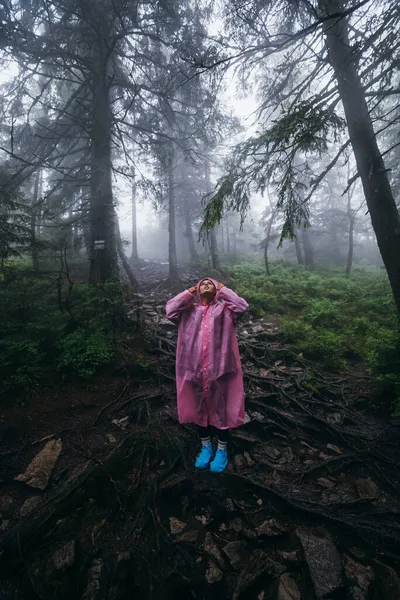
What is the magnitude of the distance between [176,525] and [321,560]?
150 centimetres

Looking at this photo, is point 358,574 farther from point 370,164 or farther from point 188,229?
point 188,229

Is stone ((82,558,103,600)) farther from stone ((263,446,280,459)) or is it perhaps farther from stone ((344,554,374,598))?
stone ((263,446,280,459))

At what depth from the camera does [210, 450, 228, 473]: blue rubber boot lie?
353 centimetres

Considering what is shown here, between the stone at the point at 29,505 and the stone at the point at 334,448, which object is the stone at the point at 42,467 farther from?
the stone at the point at 334,448

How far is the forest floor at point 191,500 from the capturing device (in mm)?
2355

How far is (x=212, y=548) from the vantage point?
2.69m

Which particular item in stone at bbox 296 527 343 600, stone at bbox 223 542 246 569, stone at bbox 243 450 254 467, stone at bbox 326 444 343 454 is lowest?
stone at bbox 243 450 254 467

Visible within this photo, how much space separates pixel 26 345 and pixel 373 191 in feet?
25.9

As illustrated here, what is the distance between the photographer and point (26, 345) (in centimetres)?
534

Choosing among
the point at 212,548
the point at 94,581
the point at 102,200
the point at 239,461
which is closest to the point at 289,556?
the point at 212,548

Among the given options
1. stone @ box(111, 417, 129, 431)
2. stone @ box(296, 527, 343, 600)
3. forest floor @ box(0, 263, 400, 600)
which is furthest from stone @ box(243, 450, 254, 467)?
stone @ box(111, 417, 129, 431)

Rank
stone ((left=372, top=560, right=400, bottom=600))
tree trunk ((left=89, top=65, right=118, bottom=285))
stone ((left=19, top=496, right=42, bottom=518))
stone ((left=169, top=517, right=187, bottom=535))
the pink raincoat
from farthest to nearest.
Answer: tree trunk ((left=89, top=65, right=118, bottom=285)) → the pink raincoat → stone ((left=19, top=496, right=42, bottom=518)) → stone ((left=169, top=517, right=187, bottom=535)) → stone ((left=372, top=560, right=400, bottom=600))

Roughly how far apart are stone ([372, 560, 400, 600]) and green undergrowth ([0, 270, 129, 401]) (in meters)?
4.91

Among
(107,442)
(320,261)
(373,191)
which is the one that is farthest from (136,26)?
(320,261)
